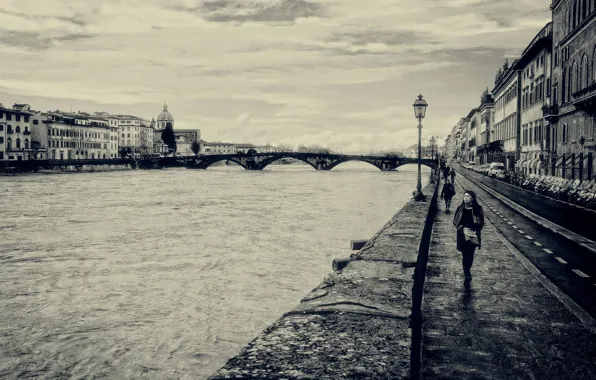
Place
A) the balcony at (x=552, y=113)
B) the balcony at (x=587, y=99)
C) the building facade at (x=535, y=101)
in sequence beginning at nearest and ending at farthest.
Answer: the balcony at (x=587, y=99)
the balcony at (x=552, y=113)
the building facade at (x=535, y=101)

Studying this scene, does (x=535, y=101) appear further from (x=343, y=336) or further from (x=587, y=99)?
(x=343, y=336)

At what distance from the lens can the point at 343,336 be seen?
594 cm

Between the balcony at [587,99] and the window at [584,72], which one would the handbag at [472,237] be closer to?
the balcony at [587,99]

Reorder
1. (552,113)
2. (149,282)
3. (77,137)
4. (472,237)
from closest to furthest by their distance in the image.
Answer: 1. (472,237)
2. (149,282)
3. (552,113)
4. (77,137)

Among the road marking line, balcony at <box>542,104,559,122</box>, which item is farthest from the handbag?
balcony at <box>542,104,559,122</box>

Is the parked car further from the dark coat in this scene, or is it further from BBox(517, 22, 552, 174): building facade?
the dark coat

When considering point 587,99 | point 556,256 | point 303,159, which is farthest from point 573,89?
point 303,159

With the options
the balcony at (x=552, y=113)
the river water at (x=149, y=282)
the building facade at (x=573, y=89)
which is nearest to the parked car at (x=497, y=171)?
the building facade at (x=573, y=89)

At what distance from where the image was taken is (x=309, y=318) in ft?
21.9

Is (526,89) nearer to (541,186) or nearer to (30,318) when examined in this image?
(541,186)

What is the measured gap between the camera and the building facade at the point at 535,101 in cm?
5288

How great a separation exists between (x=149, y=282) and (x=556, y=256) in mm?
12179

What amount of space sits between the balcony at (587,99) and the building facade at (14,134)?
103662 mm

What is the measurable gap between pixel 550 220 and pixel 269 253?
1213 centimetres
